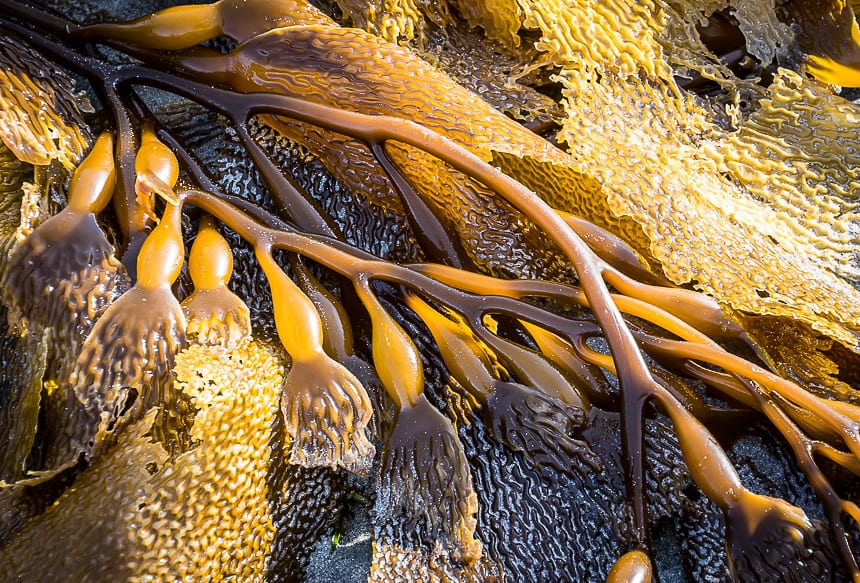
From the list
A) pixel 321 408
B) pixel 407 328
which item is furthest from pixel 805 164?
pixel 321 408

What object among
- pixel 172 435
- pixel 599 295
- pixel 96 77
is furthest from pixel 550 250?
pixel 96 77

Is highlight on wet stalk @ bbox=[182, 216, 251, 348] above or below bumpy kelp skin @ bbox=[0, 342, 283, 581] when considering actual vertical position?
above

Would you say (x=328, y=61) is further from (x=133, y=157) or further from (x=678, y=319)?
(x=678, y=319)

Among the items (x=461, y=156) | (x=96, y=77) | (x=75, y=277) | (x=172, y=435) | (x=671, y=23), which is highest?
(x=671, y=23)

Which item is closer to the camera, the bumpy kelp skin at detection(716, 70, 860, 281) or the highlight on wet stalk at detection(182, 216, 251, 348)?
the highlight on wet stalk at detection(182, 216, 251, 348)

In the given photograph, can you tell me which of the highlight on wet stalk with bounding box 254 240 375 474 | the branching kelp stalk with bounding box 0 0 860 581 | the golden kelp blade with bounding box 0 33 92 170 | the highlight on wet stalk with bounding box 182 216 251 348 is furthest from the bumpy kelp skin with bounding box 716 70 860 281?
the golden kelp blade with bounding box 0 33 92 170

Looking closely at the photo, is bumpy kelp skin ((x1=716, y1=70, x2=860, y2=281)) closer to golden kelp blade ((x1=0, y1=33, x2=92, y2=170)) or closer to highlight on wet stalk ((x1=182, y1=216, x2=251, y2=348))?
highlight on wet stalk ((x1=182, y1=216, x2=251, y2=348))

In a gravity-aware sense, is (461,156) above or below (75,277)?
above

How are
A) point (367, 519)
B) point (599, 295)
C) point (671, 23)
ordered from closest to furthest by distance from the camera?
point (599, 295) → point (367, 519) → point (671, 23)

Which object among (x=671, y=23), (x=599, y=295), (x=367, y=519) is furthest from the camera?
(x=671, y=23)
